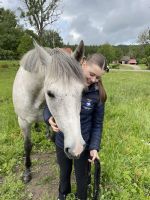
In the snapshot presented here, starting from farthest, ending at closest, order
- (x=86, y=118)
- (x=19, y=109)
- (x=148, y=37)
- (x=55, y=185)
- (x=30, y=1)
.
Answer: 1. (x=148, y=37)
2. (x=30, y=1)
3. (x=19, y=109)
4. (x=55, y=185)
5. (x=86, y=118)

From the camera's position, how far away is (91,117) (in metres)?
3.04

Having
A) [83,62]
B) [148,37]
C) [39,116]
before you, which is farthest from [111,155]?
[148,37]

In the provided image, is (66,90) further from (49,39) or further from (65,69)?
(49,39)

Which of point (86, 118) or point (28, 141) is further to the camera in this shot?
point (28, 141)

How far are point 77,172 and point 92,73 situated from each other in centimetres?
98

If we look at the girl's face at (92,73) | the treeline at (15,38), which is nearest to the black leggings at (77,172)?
the girl's face at (92,73)

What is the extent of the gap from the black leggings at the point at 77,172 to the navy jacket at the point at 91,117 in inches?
5.1

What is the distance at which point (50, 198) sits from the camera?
3572mm

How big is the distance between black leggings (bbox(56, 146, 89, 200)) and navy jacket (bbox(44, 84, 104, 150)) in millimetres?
130

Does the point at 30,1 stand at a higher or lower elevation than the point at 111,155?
higher

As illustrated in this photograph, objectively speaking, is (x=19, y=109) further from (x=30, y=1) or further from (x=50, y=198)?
(x=30, y=1)

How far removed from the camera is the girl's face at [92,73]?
287cm

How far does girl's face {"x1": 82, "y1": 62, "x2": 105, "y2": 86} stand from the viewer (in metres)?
2.87

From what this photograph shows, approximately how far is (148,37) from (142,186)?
A: 4749 cm
